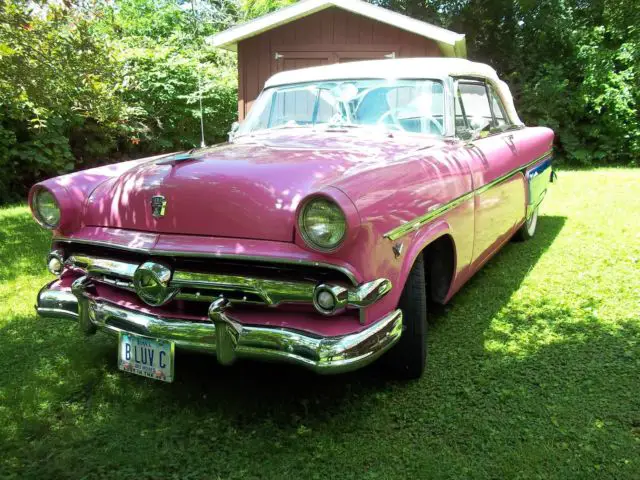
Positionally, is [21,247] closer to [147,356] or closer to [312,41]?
[147,356]

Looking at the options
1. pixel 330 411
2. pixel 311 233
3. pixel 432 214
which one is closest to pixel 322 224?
pixel 311 233

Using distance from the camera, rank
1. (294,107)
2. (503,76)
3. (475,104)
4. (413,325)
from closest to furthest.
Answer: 1. (413,325)
2. (294,107)
3. (475,104)
4. (503,76)

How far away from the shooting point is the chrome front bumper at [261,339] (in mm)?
2168

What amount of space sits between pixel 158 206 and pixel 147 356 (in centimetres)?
67

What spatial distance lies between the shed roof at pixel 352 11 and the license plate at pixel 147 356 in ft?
27.4

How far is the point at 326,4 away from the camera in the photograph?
977cm

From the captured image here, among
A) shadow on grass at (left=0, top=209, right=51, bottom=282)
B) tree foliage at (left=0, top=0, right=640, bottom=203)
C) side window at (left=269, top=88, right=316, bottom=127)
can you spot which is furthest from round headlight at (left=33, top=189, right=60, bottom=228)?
tree foliage at (left=0, top=0, right=640, bottom=203)

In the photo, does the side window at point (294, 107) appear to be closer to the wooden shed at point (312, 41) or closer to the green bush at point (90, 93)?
the green bush at point (90, 93)

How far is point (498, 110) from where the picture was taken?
4824mm


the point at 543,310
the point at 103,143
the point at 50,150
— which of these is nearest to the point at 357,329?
the point at 543,310

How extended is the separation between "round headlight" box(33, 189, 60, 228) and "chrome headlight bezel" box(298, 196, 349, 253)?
1.36 m

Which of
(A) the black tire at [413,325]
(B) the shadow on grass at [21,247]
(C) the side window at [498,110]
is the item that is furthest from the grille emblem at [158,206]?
(C) the side window at [498,110]

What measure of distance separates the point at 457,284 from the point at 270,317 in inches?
55.9

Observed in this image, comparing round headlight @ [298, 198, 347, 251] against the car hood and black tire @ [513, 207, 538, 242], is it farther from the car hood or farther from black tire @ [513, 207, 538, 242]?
black tire @ [513, 207, 538, 242]
